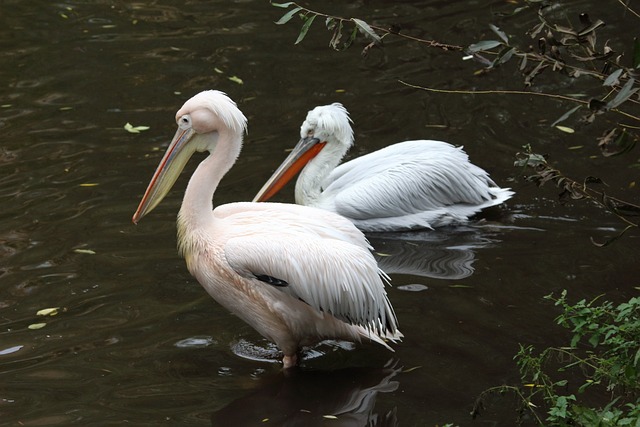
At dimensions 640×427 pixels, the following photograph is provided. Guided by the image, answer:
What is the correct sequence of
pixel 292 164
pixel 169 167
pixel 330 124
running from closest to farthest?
1. pixel 169 167
2. pixel 330 124
3. pixel 292 164

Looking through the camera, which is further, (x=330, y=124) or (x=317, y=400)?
(x=330, y=124)

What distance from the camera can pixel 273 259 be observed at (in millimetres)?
4656

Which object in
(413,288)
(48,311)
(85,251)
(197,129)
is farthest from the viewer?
(85,251)

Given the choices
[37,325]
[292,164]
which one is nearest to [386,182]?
[292,164]

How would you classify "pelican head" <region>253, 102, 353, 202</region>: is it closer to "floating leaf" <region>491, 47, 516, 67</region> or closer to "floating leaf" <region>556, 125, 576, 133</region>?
"floating leaf" <region>556, 125, 576, 133</region>

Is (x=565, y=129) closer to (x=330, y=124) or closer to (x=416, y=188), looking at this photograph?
(x=416, y=188)

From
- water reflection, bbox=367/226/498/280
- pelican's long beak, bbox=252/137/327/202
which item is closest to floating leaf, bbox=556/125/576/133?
water reflection, bbox=367/226/498/280

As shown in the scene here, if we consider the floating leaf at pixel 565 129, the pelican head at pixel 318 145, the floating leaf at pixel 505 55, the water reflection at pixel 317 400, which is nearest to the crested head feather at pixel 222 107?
the water reflection at pixel 317 400

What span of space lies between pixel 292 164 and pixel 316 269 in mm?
2219

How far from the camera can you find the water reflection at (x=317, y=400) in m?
4.55

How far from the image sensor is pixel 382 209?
256 inches

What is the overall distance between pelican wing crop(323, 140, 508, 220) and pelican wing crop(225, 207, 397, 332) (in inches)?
66.7

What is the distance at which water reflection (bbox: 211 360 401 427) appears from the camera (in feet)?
14.9

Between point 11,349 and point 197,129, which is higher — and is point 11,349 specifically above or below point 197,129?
below
